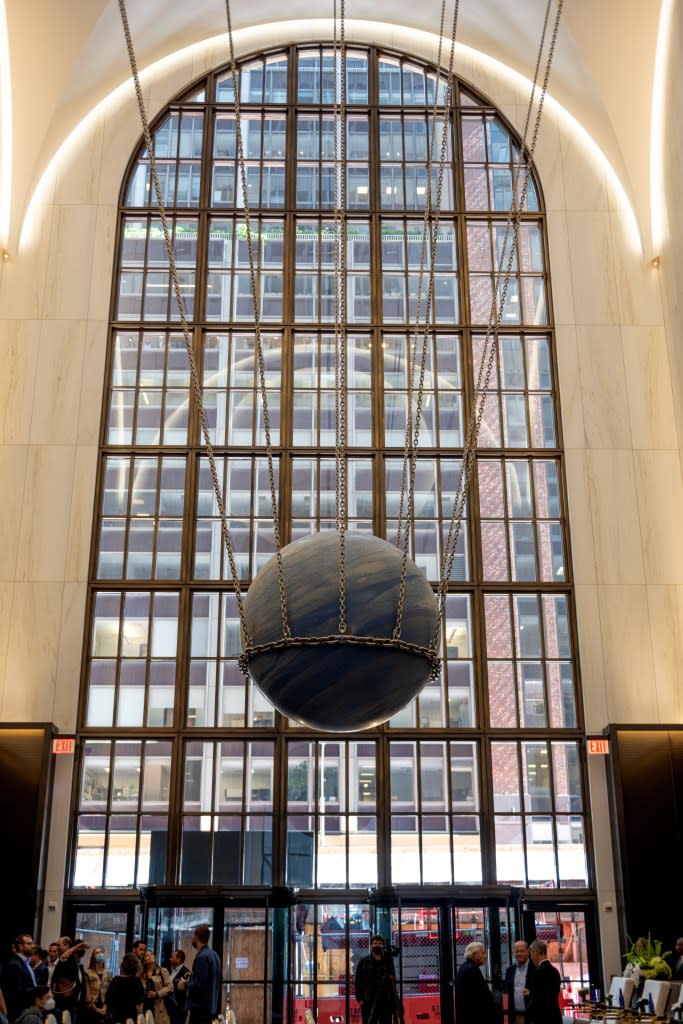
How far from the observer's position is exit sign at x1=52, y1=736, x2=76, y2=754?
48.1ft

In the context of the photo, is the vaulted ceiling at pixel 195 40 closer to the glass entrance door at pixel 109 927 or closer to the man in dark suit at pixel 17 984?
the glass entrance door at pixel 109 927

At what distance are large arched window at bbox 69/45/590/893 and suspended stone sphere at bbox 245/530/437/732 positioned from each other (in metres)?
9.80

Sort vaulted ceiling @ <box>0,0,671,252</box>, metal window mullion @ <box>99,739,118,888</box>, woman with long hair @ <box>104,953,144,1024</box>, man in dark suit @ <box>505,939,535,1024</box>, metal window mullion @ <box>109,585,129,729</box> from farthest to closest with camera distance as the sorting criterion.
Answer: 1. vaulted ceiling @ <box>0,0,671,252</box>
2. metal window mullion @ <box>109,585,129,729</box>
3. metal window mullion @ <box>99,739,118,888</box>
4. man in dark suit @ <box>505,939,535,1024</box>
5. woman with long hair @ <box>104,953,144,1024</box>

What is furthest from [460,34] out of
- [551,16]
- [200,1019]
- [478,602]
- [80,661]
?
[200,1019]

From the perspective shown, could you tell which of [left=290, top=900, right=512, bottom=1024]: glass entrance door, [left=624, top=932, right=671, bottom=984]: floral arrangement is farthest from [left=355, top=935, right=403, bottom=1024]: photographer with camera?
[left=624, top=932, right=671, bottom=984]: floral arrangement

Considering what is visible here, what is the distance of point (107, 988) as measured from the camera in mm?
9227

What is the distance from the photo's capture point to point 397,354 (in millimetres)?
16844

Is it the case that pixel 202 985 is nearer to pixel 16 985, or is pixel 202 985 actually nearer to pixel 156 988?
pixel 156 988

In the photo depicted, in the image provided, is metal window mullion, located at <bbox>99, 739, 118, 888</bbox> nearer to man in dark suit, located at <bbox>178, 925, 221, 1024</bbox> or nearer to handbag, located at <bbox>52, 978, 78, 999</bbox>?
man in dark suit, located at <bbox>178, 925, 221, 1024</bbox>

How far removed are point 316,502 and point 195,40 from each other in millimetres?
8166

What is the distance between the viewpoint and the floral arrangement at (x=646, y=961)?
1223 cm

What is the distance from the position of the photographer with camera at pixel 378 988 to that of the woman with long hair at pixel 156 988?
1.73 meters

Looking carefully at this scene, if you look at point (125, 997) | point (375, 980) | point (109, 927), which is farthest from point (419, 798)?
point (125, 997)

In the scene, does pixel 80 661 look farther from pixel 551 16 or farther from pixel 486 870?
pixel 551 16
